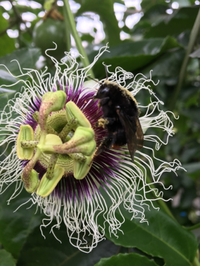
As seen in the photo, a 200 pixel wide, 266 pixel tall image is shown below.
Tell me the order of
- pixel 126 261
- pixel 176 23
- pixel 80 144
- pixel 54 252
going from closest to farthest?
pixel 80 144 < pixel 126 261 < pixel 54 252 < pixel 176 23

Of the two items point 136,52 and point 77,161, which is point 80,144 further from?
point 136,52

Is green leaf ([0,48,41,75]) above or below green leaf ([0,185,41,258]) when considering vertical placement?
above

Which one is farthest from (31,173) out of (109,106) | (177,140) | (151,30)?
(177,140)

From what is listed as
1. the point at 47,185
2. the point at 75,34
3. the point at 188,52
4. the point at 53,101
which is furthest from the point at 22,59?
the point at 188,52

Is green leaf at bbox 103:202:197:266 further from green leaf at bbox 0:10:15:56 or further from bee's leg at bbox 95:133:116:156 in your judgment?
green leaf at bbox 0:10:15:56

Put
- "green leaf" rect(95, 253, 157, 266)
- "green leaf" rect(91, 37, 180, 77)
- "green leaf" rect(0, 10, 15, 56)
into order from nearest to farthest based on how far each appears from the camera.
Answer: "green leaf" rect(95, 253, 157, 266) → "green leaf" rect(91, 37, 180, 77) → "green leaf" rect(0, 10, 15, 56)

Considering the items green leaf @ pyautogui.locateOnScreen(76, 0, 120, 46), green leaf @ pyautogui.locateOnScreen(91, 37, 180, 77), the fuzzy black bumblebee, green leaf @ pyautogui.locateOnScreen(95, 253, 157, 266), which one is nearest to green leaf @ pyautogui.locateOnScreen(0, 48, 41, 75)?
green leaf @ pyautogui.locateOnScreen(91, 37, 180, 77)
